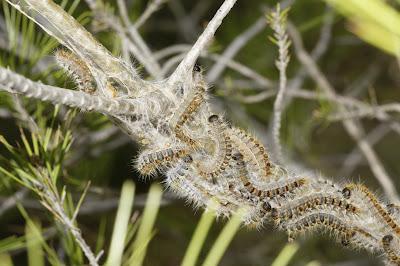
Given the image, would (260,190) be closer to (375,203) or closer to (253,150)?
(253,150)

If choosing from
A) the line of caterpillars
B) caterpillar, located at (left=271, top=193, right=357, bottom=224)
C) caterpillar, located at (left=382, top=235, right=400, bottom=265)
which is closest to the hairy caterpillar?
the line of caterpillars

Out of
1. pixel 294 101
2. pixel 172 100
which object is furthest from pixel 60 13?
pixel 294 101

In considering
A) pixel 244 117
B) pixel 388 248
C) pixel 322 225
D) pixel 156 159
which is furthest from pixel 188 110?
pixel 244 117

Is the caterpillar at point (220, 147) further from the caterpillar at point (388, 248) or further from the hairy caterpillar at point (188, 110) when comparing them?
the caterpillar at point (388, 248)

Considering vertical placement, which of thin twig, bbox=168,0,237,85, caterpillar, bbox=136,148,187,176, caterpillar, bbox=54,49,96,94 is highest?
thin twig, bbox=168,0,237,85

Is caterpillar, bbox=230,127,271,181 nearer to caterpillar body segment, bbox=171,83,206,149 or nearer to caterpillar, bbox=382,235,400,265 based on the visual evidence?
caterpillar body segment, bbox=171,83,206,149
